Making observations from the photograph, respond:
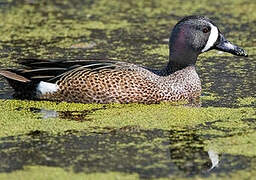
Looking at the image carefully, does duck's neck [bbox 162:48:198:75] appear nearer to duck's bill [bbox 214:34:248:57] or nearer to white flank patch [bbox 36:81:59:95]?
duck's bill [bbox 214:34:248:57]

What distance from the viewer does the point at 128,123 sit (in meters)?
5.99

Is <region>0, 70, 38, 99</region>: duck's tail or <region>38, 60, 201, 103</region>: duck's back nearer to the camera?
<region>38, 60, 201, 103</region>: duck's back

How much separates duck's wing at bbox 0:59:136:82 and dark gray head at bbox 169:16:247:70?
47 centimetres

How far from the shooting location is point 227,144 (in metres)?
5.44

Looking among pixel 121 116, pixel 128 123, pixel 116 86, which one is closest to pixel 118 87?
pixel 116 86

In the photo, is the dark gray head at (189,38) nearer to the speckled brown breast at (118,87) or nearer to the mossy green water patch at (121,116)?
the speckled brown breast at (118,87)

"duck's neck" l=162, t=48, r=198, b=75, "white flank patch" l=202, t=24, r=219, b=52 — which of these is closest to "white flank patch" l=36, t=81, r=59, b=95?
"duck's neck" l=162, t=48, r=198, b=75

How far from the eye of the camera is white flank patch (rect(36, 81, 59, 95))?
21.8ft

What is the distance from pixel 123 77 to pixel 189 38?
77cm

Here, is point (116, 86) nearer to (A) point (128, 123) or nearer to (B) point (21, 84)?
(A) point (128, 123)

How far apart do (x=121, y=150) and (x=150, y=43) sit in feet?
13.0

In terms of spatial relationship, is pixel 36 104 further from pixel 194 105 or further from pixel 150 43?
pixel 150 43

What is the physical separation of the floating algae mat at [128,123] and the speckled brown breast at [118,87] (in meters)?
0.08

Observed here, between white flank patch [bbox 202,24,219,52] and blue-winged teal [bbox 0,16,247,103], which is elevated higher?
white flank patch [bbox 202,24,219,52]
